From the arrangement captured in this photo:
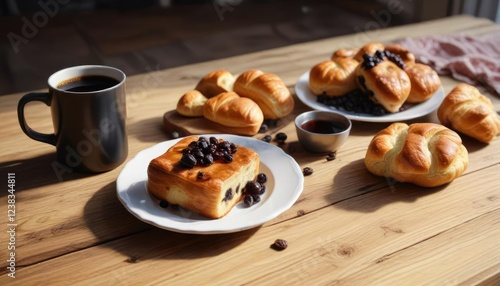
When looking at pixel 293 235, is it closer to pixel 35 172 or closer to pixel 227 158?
pixel 227 158

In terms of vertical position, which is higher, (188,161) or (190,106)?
(188,161)

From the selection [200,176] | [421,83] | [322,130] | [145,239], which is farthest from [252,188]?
[421,83]

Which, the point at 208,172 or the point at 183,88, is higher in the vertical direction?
the point at 208,172

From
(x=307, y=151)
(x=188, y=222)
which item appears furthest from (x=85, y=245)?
(x=307, y=151)

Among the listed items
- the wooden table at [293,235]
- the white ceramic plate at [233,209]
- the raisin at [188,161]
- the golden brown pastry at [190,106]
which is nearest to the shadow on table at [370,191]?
the wooden table at [293,235]

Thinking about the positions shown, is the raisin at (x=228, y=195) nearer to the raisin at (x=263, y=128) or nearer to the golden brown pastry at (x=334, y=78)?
the raisin at (x=263, y=128)

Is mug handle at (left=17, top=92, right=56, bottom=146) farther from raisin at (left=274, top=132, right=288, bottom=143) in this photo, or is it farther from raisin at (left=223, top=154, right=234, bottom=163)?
raisin at (left=274, top=132, right=288, bottom=143)

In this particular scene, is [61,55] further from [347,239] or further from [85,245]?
[347,239]
